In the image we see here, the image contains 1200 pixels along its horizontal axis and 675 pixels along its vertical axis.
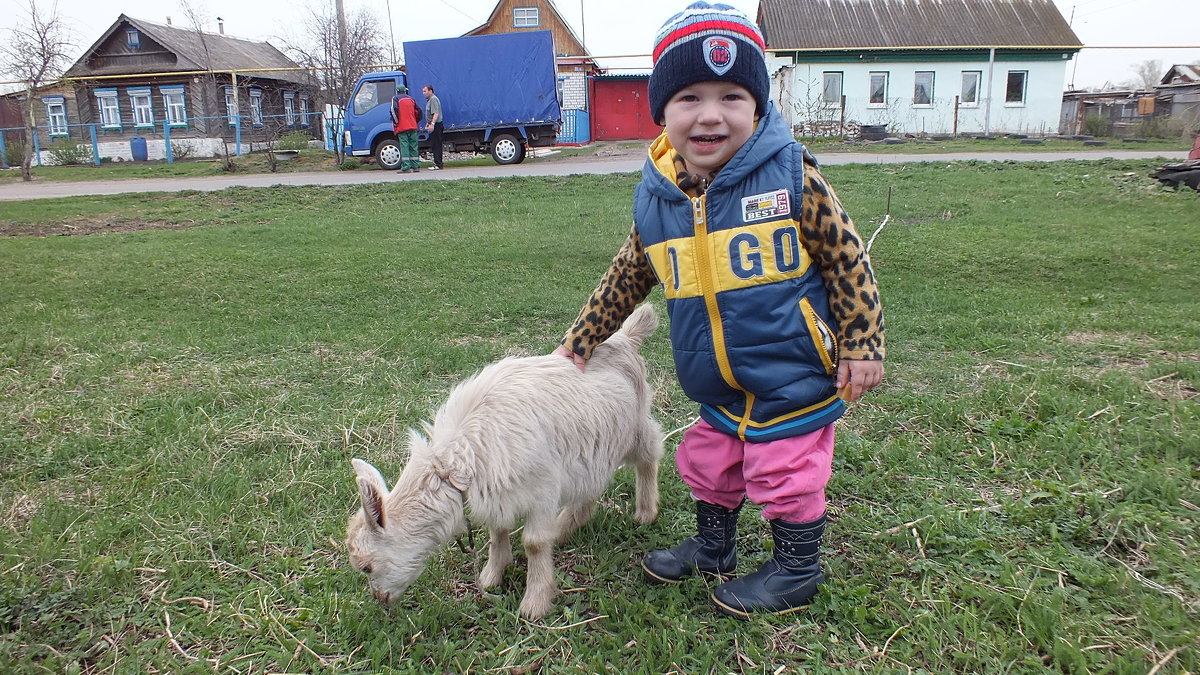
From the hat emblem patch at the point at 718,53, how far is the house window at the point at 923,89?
32974 millimetres

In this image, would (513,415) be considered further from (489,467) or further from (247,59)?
(247,59)

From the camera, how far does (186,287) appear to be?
289 inches

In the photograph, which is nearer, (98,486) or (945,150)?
(98,486)

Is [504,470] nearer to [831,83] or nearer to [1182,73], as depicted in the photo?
[831,83]

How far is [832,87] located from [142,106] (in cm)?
3308

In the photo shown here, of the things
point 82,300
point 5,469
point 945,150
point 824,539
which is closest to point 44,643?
point 5,469

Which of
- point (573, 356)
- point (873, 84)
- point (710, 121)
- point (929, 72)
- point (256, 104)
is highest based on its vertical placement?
point (929, 72)

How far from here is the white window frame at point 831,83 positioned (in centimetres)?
3114

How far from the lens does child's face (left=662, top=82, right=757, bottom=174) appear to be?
94.0 inches

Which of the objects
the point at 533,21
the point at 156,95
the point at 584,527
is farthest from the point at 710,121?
the point at 156,95

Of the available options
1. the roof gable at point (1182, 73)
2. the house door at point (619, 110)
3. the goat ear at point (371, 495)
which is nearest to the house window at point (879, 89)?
the house door at point (619, 110)

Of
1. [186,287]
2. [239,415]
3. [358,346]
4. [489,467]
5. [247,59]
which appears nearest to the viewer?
[489,467]

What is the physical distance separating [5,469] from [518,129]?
744 inches

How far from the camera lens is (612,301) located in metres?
2.90
